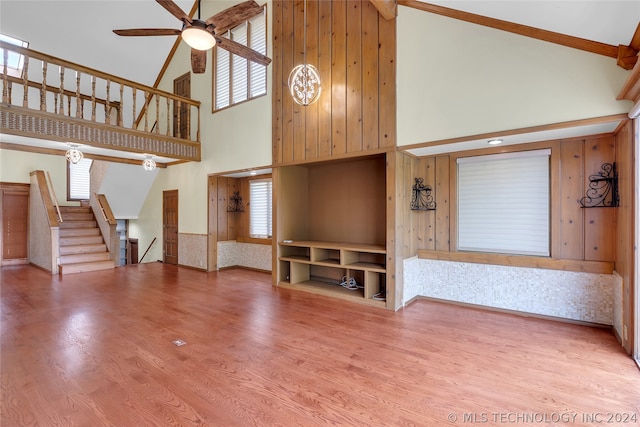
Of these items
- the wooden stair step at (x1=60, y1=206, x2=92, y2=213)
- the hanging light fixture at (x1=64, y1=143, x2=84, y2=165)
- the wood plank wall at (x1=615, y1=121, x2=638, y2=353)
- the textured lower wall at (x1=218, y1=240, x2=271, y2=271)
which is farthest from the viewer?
the wooden stair step at (x1=60, y1=206, x2=92, y2=213)

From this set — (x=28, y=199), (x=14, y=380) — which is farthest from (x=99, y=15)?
(x=14, y=380)

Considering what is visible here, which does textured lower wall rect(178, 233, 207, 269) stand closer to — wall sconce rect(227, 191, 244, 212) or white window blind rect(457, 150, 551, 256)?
wall sconce rect(227, 191, 244, 212)

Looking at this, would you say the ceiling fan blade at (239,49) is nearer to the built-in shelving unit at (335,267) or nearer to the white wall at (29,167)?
the built-in shelving unit at (335,267)

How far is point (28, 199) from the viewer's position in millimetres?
8164

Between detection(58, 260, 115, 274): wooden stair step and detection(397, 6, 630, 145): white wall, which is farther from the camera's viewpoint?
detection(58, 260, 115, 274): wooden stair step

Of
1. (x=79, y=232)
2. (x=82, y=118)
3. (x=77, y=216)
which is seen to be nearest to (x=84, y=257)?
(x=79, y=232)

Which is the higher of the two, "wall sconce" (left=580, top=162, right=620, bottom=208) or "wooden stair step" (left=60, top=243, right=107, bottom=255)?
"wall sconce" (left=580, top=162, right=620, bottom=208)

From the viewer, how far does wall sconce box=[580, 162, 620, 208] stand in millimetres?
3240

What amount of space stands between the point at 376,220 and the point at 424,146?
58.0 inches

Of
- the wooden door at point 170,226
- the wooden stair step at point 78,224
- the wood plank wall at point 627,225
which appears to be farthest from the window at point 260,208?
the wood plank wall at point 627,225

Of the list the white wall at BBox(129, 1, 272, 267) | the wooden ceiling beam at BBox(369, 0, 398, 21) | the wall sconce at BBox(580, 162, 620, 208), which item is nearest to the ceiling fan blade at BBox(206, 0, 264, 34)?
the wooden ceiling beam at BBox(369, 0, 398, 21)

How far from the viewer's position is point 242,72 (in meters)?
6.27

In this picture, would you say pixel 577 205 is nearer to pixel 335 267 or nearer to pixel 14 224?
pixel 335 267

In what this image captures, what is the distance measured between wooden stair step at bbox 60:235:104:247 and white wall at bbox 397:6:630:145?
797 centimetres
